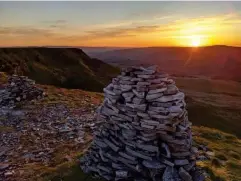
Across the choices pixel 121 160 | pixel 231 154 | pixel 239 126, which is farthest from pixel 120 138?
pixel 239 126

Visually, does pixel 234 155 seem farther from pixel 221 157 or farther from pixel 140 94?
pixel 140 94

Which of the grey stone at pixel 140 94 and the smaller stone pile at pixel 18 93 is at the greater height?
the grey stone at pixel 140 94

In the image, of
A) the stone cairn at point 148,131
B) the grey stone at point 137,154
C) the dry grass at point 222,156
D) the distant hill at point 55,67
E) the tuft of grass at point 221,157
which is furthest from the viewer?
the distant hill at point 55,67

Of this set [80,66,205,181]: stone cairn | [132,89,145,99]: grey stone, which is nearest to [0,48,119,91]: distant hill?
[80,66,205,181]: stone cairn

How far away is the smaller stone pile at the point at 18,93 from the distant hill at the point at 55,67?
3212 cm

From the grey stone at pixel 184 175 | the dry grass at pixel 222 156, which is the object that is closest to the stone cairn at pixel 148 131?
the grey stone at pixel 184 175

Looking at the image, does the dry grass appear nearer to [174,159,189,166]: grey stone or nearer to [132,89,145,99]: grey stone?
[174,159,189,166]: grey stone

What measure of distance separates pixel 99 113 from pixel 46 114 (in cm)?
1168

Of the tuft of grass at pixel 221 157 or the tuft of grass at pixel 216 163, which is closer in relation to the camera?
the tuft of grass at pixel 216 163

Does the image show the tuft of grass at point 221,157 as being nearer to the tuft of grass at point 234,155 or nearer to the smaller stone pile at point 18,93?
the tuft of grass at point 234,155

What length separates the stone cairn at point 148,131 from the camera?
11.8 metres

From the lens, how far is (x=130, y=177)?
12.4 m

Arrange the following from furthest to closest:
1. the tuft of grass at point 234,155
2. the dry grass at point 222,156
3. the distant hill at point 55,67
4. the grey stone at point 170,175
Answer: the distant hill at point 55,67, the tuft of grass at point 234,155, the dry grass at point 222,156, the grey stone at point 170,175

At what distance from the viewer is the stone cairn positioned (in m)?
11.8
